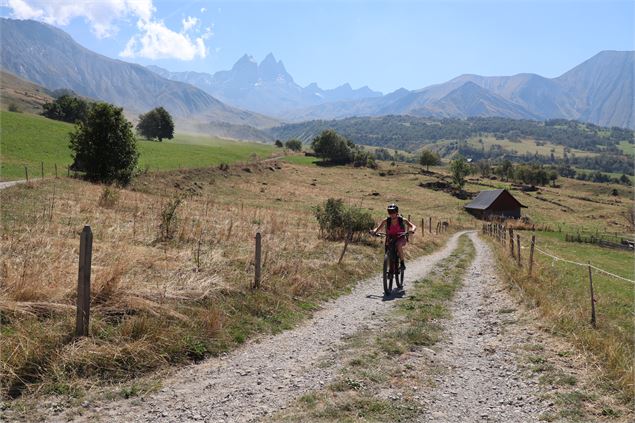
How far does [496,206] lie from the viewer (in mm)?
83125

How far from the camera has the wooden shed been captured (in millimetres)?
82375

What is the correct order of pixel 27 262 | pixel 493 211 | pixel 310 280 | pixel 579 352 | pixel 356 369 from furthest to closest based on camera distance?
pixel 493 211 → pixel 310 280 → pixel 27 262 → pixel 579 352 → pixel 356 369

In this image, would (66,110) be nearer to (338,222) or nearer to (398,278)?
(338,222)

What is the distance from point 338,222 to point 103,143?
27.8m

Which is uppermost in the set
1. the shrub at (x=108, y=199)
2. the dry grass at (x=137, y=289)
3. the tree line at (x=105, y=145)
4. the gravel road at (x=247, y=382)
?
the tree line at (x=105, y=145)

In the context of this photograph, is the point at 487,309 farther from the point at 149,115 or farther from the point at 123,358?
Result: the point at 149,115

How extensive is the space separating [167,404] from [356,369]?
9.72 feet

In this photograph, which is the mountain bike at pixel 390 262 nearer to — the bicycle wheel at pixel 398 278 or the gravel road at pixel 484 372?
the bicycle wheel at pixel 398 278

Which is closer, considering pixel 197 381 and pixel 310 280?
pixel 197 381

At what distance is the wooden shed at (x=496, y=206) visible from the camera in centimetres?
8238

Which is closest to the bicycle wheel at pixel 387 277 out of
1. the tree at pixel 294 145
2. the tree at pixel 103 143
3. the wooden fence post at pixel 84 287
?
the wooden fence post at pixel 84 287

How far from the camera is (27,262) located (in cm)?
827

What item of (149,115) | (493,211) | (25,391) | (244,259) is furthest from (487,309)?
(149,115)

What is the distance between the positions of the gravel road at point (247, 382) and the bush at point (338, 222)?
13.4 meters
